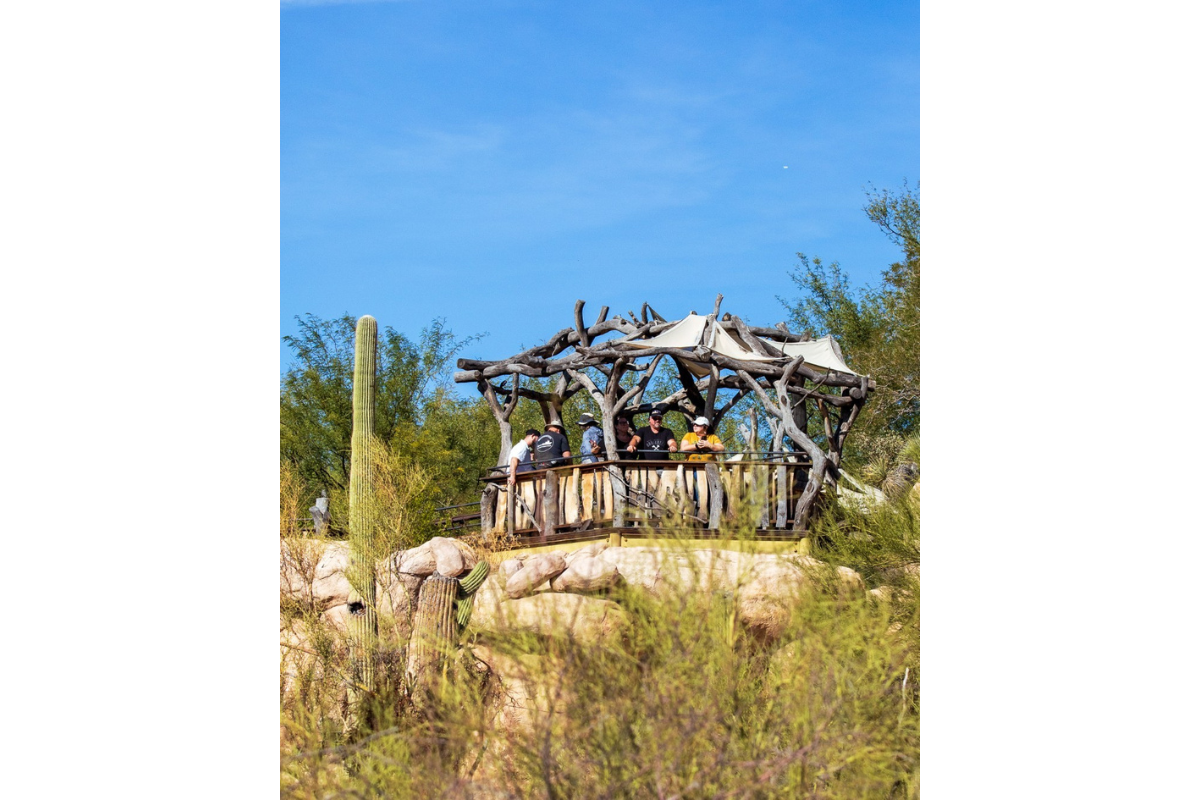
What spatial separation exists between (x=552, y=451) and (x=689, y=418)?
254 cm

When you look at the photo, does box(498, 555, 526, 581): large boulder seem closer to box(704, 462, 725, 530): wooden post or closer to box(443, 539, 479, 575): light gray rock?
box(443, 539, 479, 575): light gray rock

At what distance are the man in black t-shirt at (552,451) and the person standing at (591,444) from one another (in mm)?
172

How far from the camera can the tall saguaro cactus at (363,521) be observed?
9312 mm

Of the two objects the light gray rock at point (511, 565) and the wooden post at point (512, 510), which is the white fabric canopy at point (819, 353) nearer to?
the wooden post at point (512, 510)

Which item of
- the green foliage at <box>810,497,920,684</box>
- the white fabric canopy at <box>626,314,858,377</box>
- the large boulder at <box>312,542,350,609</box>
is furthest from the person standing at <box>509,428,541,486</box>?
the green foliage at <box>810,497,920,684</box>

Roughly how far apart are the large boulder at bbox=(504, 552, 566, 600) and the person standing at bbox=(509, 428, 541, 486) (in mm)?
1345

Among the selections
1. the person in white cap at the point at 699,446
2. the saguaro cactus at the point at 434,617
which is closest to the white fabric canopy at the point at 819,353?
the person in white cap at the point at 699,446

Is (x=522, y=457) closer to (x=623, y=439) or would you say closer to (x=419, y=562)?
(x=623, y=439)

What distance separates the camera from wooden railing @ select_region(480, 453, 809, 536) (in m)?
10.2

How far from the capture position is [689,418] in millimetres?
13484
